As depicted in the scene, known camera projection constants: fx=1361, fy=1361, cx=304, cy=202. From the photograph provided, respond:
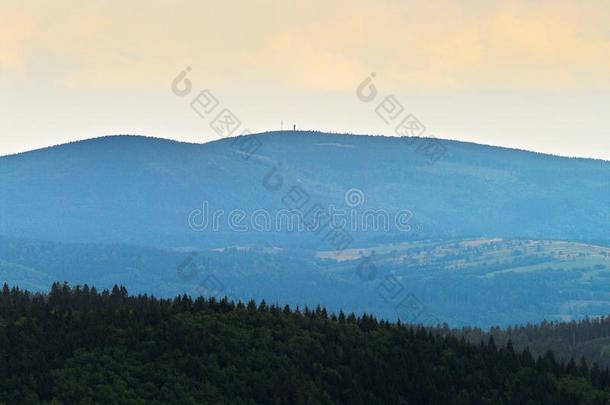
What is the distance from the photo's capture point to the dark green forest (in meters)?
87.2

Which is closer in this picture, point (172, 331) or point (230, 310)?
point (172, 331)

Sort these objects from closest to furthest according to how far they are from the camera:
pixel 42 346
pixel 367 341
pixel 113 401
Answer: pixel 113 401 → pixel 42 346 → pixel 367 341

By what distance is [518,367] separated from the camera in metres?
105

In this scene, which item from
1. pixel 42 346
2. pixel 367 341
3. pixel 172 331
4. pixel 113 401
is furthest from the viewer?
pixel 367 341

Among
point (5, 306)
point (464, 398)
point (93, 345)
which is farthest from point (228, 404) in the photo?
point (5, 306)

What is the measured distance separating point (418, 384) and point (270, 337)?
12.1 metres

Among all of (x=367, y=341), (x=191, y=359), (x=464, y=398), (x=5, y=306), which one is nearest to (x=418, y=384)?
(x=464, y=398)

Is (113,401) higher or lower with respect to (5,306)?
lower

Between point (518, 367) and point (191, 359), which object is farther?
point (518, 367)

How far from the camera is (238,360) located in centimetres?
9462

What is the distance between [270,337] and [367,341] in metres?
8.12

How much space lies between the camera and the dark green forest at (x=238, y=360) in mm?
87188

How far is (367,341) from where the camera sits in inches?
4094

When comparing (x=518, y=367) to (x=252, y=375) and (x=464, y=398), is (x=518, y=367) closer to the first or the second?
(x=464, y=398)
